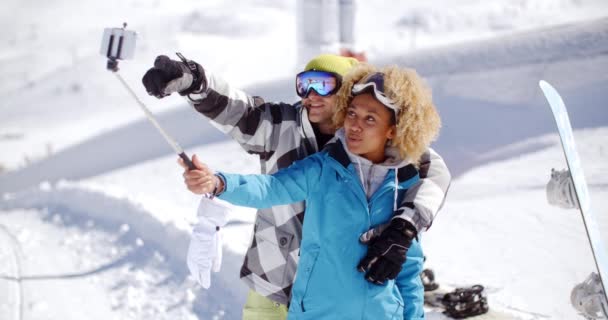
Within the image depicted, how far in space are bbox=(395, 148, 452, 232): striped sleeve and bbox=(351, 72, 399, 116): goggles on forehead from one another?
0.93ft

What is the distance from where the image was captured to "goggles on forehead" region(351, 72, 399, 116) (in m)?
1.96

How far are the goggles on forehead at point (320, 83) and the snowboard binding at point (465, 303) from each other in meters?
1.79

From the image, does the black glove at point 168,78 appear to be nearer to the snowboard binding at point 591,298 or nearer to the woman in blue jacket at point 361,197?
the woman in blue jacket at point 361,197

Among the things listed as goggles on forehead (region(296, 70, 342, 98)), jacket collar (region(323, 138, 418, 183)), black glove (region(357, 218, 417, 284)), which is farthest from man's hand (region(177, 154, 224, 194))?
goggles on forehead (region(296, 70, 342, 98))

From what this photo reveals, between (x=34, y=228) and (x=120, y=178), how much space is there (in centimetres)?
289

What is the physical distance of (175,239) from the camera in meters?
5.50

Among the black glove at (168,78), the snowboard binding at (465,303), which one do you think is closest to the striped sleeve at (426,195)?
the black glove at (168,78)

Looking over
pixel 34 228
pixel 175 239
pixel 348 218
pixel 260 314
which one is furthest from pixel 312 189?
pixel 34 228

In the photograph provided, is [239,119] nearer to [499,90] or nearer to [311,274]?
[311,274]

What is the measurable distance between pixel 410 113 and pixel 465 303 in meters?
1.95

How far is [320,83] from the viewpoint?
240cm

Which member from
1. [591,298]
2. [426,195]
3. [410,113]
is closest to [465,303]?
[591,298]

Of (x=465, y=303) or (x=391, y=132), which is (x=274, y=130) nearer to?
(x=391, y=132)

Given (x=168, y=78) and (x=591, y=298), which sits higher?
(x=168, y=78)
